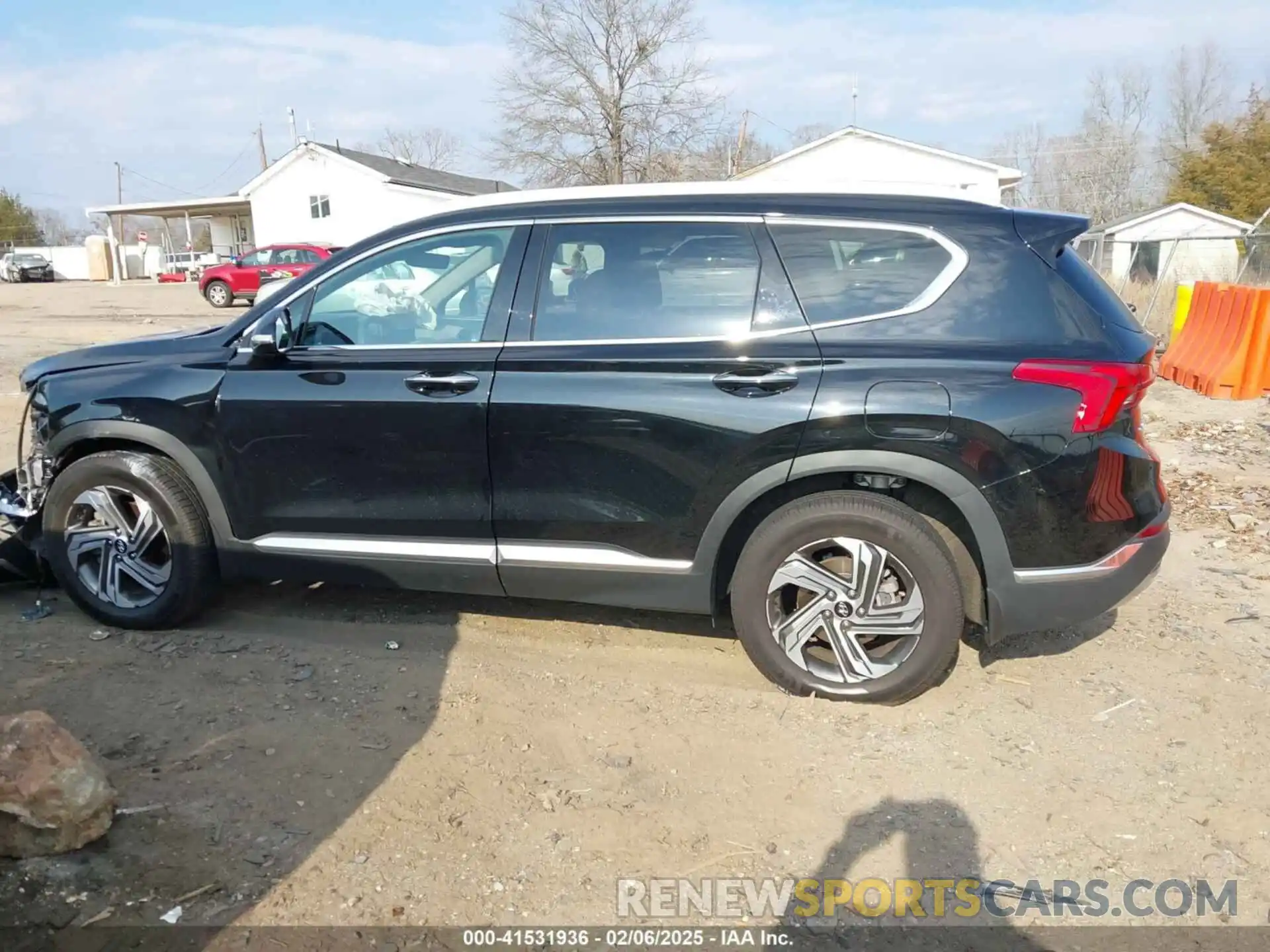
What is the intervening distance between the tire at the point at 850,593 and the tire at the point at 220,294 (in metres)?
28.0

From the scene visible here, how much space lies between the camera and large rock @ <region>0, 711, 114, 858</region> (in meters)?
2.79

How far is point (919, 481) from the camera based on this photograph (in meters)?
3.53

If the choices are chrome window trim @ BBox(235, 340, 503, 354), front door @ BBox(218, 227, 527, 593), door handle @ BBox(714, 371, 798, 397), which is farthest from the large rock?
door handle @ BBox(714, 371, 798, 397)

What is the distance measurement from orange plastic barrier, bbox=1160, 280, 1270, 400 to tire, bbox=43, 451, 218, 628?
9669 mm

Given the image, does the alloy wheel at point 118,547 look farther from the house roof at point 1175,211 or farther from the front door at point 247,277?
the house roof at point 1175,211

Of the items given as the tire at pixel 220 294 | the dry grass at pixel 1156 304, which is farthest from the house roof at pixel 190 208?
the dry grass at pixel 1156 304

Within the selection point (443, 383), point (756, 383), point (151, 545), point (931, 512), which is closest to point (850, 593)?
point (931, 512)

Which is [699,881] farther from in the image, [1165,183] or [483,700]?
[1165,183]

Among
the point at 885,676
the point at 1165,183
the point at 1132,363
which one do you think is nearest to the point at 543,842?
the point at 885,676

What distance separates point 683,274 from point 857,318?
687 mm

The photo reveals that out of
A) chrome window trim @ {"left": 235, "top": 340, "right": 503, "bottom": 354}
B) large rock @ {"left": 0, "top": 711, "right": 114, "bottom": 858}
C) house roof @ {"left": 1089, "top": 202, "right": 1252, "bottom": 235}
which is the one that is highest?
house roof @ {"left": 1089, "top": 202, "right": 1252, "bottom": 235}

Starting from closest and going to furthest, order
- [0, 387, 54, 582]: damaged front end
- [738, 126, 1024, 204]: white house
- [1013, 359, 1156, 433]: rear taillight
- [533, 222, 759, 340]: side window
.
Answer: [1013, 359, 1156, 433]: rear taillight
[533, 222, 759, 340]: side window
[0, 387, 54, 582]: damaged front end
[738, 126, 1024, 204]: white house

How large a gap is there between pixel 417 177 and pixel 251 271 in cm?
1930

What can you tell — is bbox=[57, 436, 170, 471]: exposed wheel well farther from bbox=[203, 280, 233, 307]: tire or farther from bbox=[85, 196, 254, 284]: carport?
bbox=[85, 196, 254, 284]: carport
